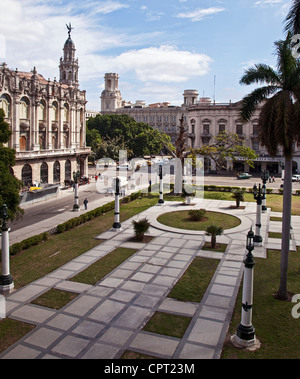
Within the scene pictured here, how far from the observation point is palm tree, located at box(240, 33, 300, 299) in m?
14.7

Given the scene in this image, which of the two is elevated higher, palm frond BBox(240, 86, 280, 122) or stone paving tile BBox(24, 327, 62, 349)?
palm frond BBox(240, 86, 280, 122)

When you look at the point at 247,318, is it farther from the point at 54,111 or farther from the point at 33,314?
the point at 54,111

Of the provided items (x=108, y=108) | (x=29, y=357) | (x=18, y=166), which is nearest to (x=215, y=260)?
(x=29, y=357)

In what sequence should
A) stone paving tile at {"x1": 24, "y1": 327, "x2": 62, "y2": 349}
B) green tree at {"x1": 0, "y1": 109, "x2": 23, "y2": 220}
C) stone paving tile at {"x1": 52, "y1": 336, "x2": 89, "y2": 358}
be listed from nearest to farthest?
stone paving tile at {"x1": 52, "y1": 336, "x2": 89, "y2": 358} → stone paving tile at {"x1": 24, "y1": 327, "x2": 62, "y2": 349} → green tree at {"x1": 0, "y1": 109, "x2": 23, "y2": 220}

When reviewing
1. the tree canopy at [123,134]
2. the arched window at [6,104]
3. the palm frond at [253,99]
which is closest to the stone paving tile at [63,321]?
the palm frond at [253,99]

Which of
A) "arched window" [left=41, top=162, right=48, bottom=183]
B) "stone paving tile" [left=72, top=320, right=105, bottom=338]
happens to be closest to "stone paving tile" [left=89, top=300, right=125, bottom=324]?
"stone paving tile" [left=72, top=320, right=105, bottom=338]

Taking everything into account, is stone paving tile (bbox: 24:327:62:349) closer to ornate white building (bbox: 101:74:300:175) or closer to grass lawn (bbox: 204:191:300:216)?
grass lawn (bbox: 204:191:300:216)

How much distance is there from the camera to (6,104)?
142 ft

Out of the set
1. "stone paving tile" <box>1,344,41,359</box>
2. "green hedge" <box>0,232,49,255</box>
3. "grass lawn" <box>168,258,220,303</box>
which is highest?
"green hedge" <box>0,232,49,255</box>

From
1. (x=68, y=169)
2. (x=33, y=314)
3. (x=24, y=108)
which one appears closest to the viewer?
(x=33, y=314)

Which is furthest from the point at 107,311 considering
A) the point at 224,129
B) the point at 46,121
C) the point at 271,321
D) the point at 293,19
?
the point at 224,129

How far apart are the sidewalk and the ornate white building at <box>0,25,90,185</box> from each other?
26.9 meters

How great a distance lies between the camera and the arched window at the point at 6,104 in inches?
1676

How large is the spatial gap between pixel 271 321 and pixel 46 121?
4427 centimetres
